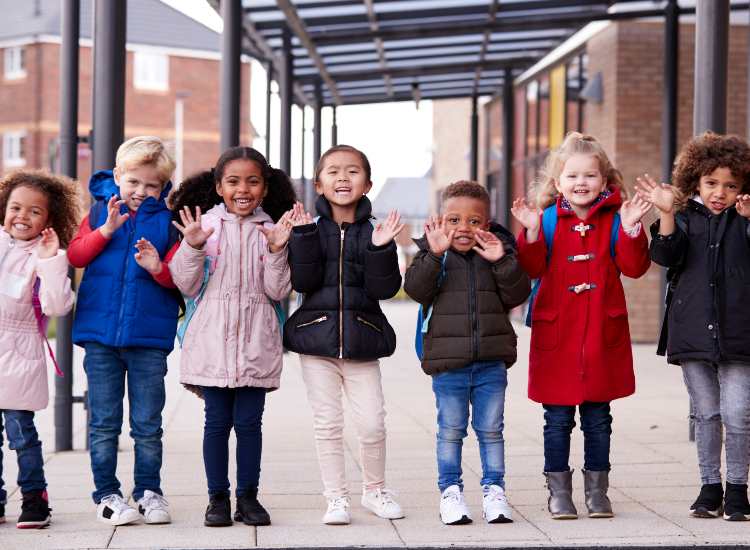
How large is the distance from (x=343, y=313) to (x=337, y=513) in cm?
85

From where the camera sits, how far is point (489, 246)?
5.29 meters

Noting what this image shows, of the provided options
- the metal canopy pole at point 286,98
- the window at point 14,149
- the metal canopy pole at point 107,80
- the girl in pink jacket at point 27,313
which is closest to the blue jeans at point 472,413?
the girl in pink jacket at point 27,313

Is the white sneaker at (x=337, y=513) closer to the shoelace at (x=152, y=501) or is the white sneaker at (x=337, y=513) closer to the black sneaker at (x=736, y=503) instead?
the shoelace at (x=152, y=501)

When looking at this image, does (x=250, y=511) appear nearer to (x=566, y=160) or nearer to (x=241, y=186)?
(x=241, y=186)

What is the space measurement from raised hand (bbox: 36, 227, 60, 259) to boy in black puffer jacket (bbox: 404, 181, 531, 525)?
1.52 meters

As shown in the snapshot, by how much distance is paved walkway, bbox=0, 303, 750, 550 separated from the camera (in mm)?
4957

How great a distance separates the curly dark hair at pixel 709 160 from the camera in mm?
5477

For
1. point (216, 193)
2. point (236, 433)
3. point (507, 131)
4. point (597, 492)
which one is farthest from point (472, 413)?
point (507, 131)

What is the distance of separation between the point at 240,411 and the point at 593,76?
40.9 ft

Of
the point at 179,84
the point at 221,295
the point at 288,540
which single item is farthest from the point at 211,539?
the point at 179,84

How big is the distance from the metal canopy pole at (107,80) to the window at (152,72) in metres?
37.5

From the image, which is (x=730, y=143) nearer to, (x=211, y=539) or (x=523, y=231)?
(x=523, y=231)

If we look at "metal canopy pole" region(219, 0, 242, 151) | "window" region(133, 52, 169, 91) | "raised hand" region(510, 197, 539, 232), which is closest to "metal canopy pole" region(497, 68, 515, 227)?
"metal canopy pole" region(219, 0, 242, 151)

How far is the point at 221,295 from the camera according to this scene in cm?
530
